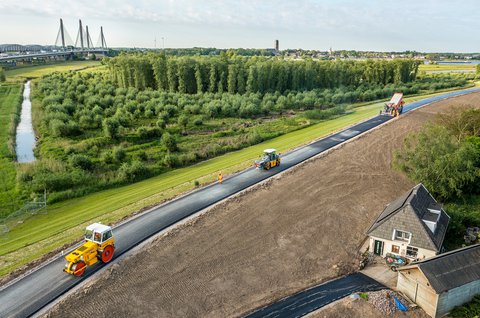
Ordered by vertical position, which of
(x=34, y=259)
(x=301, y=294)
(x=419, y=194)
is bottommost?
(x=301, y=294)

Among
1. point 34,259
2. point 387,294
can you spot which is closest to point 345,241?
point 387,294

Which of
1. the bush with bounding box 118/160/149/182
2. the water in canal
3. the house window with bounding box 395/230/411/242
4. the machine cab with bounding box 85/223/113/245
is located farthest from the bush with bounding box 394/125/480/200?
the water in canal

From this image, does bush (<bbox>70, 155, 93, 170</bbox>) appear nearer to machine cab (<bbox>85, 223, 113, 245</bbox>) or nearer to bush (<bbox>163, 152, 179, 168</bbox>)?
bush (<bbox>163, 152, 179, 168</bbox>)

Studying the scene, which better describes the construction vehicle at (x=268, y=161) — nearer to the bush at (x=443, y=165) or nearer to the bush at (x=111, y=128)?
the bush at (x=443, y=165)

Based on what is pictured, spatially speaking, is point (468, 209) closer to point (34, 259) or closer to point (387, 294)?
point (387, 294)

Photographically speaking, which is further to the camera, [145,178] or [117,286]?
[145,178]

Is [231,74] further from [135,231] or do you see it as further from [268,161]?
[135,231]

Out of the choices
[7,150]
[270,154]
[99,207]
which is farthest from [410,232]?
[7,150]

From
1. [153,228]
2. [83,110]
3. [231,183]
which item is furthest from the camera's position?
[83,110]
